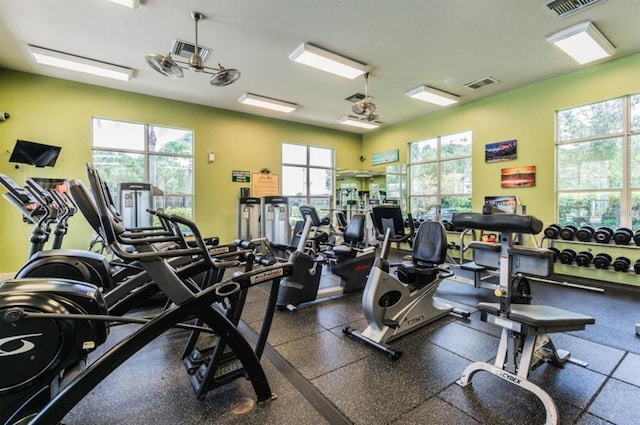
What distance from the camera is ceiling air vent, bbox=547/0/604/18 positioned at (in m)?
3.35

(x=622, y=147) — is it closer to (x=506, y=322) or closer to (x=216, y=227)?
(x=506, y=322)

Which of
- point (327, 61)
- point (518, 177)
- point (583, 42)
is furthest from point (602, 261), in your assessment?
point (327, 61)

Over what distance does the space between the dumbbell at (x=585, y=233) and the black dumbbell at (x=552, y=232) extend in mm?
289

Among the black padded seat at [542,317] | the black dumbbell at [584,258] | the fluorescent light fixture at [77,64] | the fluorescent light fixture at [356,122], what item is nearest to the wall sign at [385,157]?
the fluorescent light fixture at [356,122]

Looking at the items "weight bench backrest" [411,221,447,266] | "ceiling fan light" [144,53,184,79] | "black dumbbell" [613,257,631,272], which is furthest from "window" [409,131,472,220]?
A: "ceiling fan light" [144,53,184,79]

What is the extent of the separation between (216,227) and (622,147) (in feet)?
26.3

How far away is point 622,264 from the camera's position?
4594 millimetres

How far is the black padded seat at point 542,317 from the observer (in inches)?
73.2

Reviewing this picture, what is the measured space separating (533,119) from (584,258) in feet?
9.07

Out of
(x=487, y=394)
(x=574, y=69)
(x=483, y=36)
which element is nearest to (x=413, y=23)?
(x=483, y=36)

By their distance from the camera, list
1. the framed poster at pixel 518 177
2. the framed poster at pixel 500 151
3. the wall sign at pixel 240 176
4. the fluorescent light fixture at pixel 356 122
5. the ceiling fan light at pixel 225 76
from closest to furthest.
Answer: the ceiling fan light at pixel 225 76 < the framed poster at pixel 518 177 < the framed poster at pixel 500 151 < the wall sign at pixel 240 176 < the fluorescent light fixture at pixel 356 122

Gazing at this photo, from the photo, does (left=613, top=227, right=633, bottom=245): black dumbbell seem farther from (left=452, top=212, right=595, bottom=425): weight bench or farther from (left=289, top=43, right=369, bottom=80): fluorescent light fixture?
(left=289, top=43, right=369, bottom=80): fluorescent light fixture

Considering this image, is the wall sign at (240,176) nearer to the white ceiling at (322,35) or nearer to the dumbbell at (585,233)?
the white ceiling at (322,35)

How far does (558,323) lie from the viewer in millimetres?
1892
